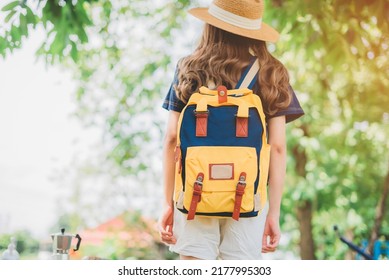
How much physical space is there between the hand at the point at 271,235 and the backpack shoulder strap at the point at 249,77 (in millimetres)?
368

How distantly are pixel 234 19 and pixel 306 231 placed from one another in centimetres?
447

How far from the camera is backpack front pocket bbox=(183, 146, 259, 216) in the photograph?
1641 mm

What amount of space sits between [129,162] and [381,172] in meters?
2.59

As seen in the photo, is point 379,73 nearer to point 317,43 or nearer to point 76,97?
point 317,43

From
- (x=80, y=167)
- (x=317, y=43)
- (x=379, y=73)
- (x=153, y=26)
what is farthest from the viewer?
(x=80, y=167)

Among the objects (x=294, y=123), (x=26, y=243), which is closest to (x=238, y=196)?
(x=26, y=243)

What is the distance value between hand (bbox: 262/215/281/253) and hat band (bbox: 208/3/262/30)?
55 centimetres

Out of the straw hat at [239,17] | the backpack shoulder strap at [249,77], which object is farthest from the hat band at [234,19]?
the backpack shoulder strap at [249,77]

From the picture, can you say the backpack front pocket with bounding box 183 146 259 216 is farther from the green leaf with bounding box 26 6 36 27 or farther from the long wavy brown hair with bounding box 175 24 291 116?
the green leaf with bounding box 26 6 36 27

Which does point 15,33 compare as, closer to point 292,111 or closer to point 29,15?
point 29,15

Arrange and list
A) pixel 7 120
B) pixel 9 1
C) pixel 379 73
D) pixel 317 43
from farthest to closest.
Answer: pixel 7 120
pixel 379 73
pixel 317 43
pixel 9 1

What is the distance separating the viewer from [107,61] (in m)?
5.89

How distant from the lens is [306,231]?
6027 millimetres

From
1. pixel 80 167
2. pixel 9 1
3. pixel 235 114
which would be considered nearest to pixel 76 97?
pixel 80 167
